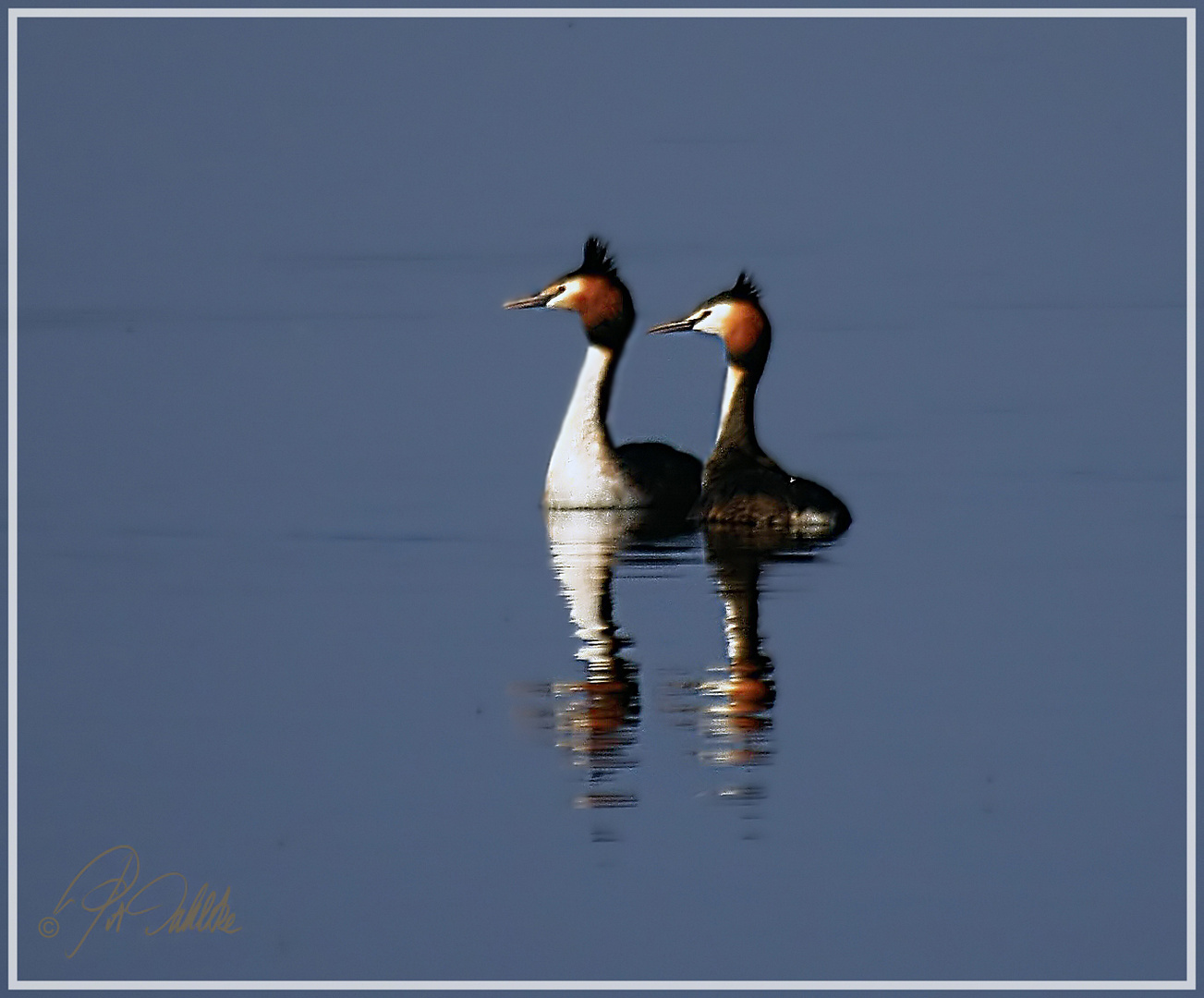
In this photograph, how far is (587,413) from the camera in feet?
53.5

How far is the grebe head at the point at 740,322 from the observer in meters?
15.8

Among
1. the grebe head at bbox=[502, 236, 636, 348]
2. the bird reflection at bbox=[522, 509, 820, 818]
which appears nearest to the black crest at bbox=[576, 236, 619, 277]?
the grebe head at bbox=[502, 236, 636, 348]

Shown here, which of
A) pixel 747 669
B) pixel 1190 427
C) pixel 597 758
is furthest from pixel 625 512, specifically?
pixel 597 758

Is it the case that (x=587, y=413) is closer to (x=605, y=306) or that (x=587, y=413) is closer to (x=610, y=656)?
(x=605, y=306)

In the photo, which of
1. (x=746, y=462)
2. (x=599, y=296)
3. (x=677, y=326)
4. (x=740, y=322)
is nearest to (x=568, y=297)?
(x=599, y=296)

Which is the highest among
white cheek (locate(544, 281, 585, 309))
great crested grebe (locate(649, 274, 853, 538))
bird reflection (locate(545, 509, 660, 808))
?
white cheek (locate(544, 281, 585, 309))

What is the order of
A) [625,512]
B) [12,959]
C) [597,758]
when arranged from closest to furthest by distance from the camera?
1. [12,959]
2. [597,758]
3. [625,512]

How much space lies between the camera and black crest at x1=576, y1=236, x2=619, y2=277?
16422mm

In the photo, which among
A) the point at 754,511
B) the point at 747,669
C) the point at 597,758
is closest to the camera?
the point at 597,758

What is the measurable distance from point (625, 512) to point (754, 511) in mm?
1156

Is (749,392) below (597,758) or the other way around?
the other way around

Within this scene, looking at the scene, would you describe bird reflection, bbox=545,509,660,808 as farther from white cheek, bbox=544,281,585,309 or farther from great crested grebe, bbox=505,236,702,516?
white cheek, bbox=544,281,585,309

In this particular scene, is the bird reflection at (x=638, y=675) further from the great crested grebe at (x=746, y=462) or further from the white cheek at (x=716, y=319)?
the white cheek at (x=716, y=319)

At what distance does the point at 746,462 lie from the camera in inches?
610
